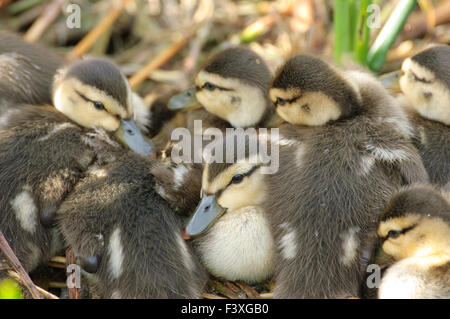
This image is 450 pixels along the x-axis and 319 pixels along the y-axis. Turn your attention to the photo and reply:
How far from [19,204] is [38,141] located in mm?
228

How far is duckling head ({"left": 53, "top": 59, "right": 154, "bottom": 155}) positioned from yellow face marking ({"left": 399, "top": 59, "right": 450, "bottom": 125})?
1.00 metres

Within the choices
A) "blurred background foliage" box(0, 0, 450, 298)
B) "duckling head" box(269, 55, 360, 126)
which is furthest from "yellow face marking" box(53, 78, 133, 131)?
"blurred background foliage" box(0, 0, 450, 298)

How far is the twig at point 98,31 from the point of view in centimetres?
351

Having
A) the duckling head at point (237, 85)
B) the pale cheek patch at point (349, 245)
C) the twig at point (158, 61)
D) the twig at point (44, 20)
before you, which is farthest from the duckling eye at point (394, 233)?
the twig at point (44, 20)

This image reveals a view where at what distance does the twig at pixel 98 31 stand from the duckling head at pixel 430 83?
1.86m

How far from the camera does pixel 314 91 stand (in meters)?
2.10

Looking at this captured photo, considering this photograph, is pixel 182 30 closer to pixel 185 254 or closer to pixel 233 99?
pixel 233 99

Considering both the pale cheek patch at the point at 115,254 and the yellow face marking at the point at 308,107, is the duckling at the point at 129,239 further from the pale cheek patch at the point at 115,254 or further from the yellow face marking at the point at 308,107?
the yellow face marking at the point at 308,107

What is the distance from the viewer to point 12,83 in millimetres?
2402

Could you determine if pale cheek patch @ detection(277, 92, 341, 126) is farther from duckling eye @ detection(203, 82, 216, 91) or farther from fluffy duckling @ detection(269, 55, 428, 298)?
duckling eye @ detection(203, 82, 216, 91)

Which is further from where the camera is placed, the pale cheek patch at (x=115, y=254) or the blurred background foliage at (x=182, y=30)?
the blurred background foliage at (x=182, y=30)

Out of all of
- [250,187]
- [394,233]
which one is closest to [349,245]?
[394,233]
